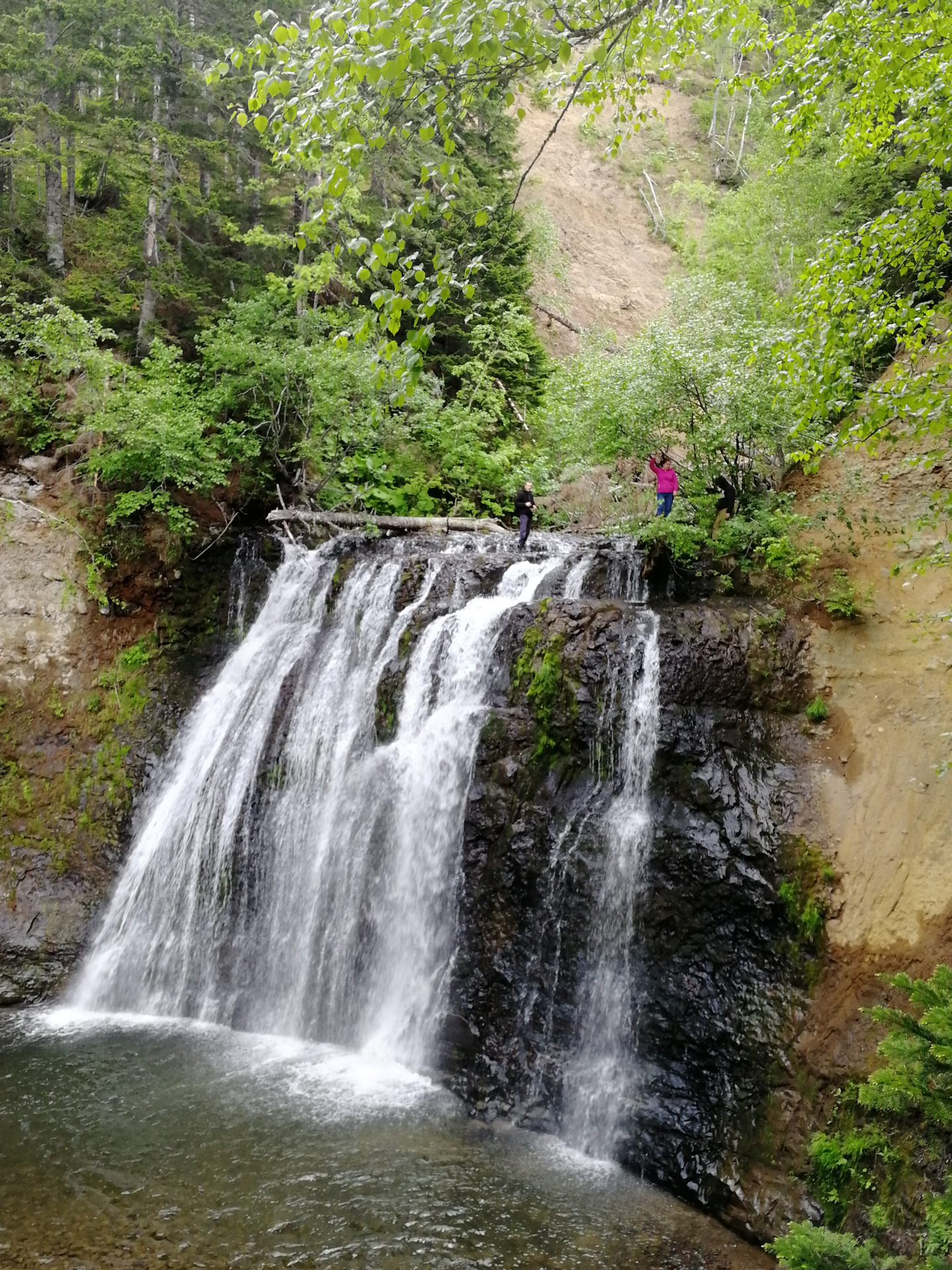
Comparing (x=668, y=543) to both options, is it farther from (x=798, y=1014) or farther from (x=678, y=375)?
(x=798, y=1014)

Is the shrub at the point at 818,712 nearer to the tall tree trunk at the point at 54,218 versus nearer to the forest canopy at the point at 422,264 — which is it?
the forest canopy at the point at 422,264

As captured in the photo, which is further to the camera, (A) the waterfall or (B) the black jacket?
(B) the black jacket

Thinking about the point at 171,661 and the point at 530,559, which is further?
the point at 171,661

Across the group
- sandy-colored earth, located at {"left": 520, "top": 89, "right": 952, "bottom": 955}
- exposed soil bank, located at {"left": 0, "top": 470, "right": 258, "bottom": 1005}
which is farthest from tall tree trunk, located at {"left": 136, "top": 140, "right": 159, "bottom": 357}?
sandy-colored earth, located at {"left": 520, "top": 89, "right": 952, "bottom": 955}

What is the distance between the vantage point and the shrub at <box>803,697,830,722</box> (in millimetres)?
8609

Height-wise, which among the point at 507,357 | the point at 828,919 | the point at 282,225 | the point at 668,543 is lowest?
the point at 828,919

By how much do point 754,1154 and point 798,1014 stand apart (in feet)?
3.69

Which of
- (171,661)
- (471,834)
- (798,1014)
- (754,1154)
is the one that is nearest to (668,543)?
(471,834)

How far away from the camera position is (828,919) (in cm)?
739

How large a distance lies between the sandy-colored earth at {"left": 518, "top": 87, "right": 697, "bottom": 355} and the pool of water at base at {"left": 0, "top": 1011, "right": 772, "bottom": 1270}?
71.5 ft

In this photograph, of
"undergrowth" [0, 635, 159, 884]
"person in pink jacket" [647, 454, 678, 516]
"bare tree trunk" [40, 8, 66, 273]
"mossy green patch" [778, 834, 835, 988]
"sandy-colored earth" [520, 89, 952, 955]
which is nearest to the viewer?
"sandy-colored earth" [520, 89, 952, 955]

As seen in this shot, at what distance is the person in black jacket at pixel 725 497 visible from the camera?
11070 mm

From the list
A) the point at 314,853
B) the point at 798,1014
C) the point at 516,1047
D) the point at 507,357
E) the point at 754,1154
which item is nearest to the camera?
the point at 754,1154

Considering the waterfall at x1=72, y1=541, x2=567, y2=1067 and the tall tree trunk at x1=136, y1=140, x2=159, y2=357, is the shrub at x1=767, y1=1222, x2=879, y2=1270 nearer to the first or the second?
the waterfall at x1=72, y1=541, x2=567, y2=1067
